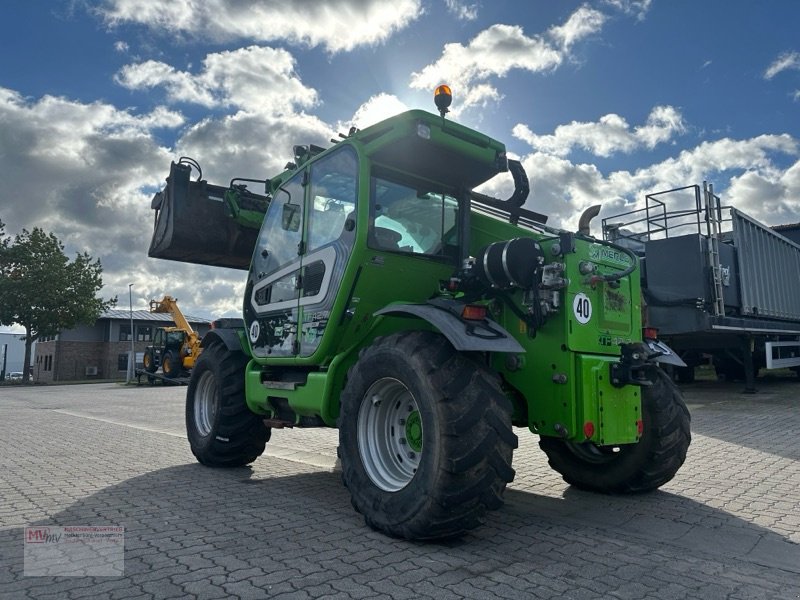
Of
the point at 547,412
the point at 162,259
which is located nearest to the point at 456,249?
the point at 547,412

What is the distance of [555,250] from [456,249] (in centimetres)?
106

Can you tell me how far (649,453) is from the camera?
15.7 feet

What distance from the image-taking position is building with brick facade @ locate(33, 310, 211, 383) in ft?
154

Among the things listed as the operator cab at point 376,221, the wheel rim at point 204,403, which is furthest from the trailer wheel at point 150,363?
the operator cab at point 376,221

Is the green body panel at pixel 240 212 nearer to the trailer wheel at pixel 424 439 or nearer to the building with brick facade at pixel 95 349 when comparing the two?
the trailer wheel at pixel 424 439

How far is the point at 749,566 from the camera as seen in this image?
3.40 m

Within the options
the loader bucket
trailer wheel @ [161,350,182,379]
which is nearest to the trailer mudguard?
the loader bucket

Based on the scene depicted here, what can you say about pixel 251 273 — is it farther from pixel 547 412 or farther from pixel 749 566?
pixel 749 566

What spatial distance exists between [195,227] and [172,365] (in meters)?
23.8

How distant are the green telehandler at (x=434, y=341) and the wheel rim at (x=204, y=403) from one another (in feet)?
0.99

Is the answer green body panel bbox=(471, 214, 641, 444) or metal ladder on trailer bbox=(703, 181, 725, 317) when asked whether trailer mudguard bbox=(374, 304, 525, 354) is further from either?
metal ladder on trailer bbox=(703, 181, 725, 317)

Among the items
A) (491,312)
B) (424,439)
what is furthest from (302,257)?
(424,439)

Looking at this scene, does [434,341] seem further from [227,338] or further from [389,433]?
[227,338]

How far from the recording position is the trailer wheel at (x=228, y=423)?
242 inches
